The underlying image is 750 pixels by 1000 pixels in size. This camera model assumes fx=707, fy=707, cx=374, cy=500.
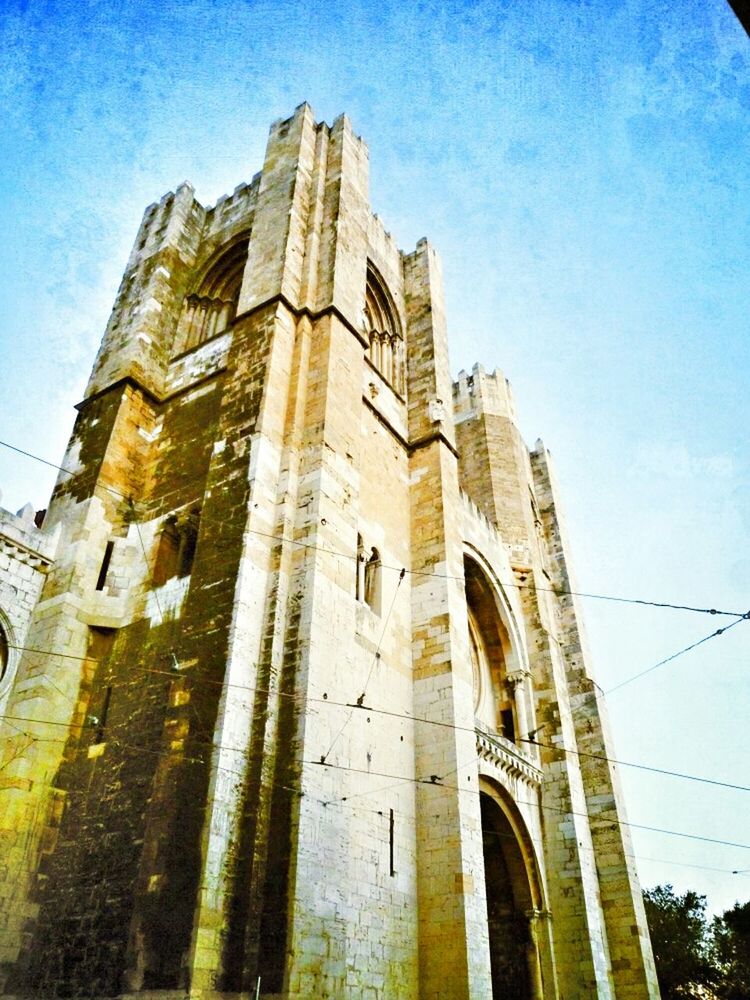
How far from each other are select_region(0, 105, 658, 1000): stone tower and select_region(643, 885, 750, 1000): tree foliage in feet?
59.0

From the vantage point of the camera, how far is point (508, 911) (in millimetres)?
15047

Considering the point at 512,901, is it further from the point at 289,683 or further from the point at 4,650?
the point at 4,650

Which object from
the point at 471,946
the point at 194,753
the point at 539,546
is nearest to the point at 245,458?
the point at 194,753

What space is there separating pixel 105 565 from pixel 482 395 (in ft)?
51.9

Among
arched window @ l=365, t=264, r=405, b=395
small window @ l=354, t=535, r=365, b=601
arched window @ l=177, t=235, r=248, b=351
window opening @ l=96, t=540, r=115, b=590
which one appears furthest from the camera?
arched window @ l=365, t=264, r=405, b=395

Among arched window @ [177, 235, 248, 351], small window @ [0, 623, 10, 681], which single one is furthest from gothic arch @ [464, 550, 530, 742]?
small window @ [0, 623, 10, 681]

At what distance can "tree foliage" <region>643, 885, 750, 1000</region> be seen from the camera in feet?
95.9

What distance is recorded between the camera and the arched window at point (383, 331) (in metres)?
18.5

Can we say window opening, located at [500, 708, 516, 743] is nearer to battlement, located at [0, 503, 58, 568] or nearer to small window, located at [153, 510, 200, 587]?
small window, located at [153, 510, 200, 587]

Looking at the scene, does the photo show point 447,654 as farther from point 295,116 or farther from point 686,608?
point 295,116

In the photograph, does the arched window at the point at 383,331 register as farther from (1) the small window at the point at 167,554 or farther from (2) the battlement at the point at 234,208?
(1) the small window at the point at 167,554

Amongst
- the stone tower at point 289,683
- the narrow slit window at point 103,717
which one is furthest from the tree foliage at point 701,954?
the narrow slit window at point 103,717

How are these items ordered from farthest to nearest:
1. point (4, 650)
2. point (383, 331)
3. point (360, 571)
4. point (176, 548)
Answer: point (383, 331) < point (360, 571) < point (176, 548) < point (4, 650)

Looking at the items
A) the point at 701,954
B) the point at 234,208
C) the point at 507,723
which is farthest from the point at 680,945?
the point at 234,208
